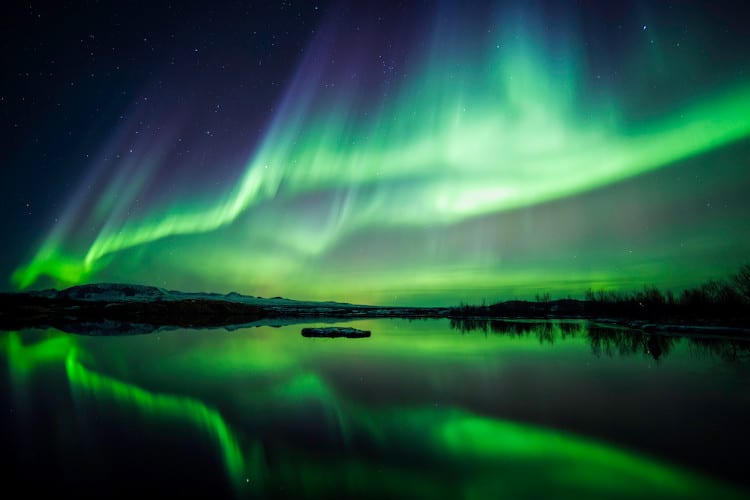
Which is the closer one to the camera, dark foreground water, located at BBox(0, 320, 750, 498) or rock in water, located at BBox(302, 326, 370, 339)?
dark foreground water, located at BBox(0, 320, 750, 498)

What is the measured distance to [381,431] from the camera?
8258 mm

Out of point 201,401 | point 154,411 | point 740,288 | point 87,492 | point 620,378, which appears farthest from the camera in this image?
point 740,288

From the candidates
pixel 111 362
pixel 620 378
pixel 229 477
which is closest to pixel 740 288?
pixel 620 378

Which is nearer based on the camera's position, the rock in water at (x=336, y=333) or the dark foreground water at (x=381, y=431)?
the dark foreground water at (x=381, y=431)

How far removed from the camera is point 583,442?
24.6ft

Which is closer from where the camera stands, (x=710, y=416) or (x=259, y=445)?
(x=259, y=445)

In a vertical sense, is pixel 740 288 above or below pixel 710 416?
above

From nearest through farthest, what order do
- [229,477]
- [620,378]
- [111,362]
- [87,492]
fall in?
[87,492]
[229,477]
[620,378]
[111,362]

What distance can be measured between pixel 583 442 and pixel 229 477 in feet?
21.2

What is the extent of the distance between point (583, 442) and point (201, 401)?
9416 mm

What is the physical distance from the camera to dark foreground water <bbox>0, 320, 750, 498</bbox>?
5.73m

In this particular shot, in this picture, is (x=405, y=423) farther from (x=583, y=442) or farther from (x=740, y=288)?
(x=740, y=288)

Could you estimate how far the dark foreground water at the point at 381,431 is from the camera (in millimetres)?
5730

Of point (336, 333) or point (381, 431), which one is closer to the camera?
point (381, 431)
